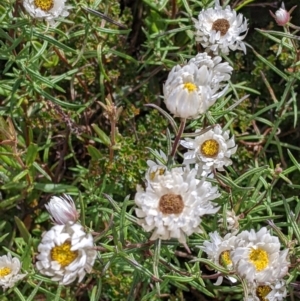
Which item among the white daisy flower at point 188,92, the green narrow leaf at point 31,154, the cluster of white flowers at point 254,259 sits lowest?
the green narrow leaf at point 31,154

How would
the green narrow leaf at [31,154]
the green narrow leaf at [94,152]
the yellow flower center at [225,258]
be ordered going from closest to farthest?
the yellow flower center at [225,258] < the green narrow leaf at [31,154] < the green narrow leaf at [94,152]

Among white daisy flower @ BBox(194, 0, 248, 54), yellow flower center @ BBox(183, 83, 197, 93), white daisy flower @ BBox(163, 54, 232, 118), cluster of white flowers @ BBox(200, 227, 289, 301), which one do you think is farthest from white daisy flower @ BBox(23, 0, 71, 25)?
cluster of white flowers @ BBox(200, 227, 289, 301)

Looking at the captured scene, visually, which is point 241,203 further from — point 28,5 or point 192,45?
point 28,5

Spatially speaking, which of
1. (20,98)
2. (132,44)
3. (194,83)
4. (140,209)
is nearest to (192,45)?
(132,44)

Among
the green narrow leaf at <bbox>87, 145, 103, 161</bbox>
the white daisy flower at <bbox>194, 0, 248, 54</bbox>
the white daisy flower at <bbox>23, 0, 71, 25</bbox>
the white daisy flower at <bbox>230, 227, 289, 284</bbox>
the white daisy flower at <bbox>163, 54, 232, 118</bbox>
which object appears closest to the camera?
the white daisy flower at <bbox>163, 54, 232, 118</bbox>

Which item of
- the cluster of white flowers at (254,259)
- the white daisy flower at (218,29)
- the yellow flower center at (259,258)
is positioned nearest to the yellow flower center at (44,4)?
the white daisy flower at (218,29)

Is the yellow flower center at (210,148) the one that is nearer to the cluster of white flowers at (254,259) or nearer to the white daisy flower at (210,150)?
the white daisy flower at (210,150)

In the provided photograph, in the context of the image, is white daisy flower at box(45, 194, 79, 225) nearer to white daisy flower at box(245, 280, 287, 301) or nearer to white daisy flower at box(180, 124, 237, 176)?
white daisy flower at box(180, 124, 237, 176)

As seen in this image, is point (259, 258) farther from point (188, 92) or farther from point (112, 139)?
point (112, 139)
